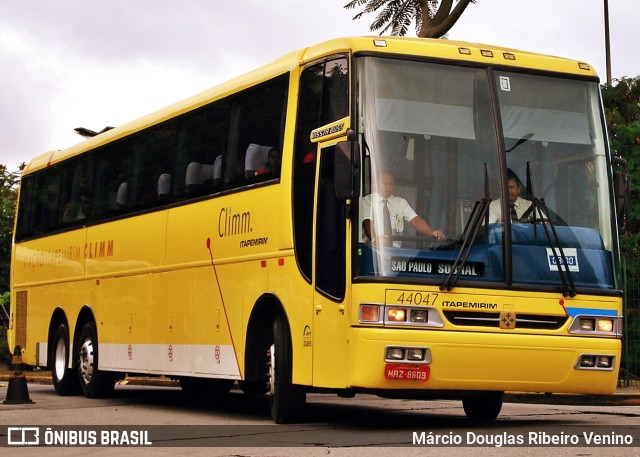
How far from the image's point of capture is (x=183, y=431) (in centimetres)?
1352

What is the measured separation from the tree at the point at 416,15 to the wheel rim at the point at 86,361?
10302 mm

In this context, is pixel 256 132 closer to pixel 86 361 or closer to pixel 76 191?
pixel 86 361

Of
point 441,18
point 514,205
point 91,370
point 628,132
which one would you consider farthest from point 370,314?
point 441,18

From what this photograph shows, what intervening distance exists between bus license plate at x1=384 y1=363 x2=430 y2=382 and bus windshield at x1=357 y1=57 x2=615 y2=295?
83 cm

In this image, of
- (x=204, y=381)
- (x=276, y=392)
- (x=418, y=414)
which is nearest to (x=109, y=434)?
(x=276, y=392)

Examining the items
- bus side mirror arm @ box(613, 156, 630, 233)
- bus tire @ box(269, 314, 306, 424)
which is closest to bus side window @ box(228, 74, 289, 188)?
bus tire @ box(269, 314, 306, 424)

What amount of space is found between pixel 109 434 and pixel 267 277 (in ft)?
7.95

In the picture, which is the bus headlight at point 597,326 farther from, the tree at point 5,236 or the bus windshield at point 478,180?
the tree at point 5,236

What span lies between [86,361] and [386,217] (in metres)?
9.58

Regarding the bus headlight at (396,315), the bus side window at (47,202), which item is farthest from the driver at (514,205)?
the bus side window at (47,202)

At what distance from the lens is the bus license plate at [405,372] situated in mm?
12273

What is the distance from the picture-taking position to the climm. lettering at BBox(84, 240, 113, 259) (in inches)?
782

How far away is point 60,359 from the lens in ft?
72.5

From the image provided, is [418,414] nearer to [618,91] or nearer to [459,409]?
[459,409]
